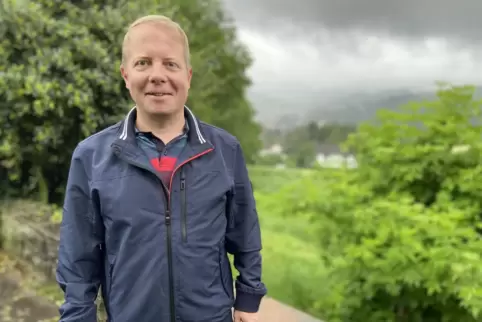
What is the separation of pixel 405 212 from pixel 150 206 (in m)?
1.63

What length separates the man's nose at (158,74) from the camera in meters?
1.31

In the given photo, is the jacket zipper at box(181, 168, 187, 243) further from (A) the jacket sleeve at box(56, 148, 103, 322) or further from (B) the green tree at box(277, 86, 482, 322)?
(B) the green tree at box(277, 86, 482, 322)

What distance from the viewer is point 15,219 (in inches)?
149

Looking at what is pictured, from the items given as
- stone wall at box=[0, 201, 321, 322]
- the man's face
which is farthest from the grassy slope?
the man's face

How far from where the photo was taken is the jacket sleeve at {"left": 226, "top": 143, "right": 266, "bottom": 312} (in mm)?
1474

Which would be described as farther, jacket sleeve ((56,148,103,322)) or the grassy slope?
the grassy slope

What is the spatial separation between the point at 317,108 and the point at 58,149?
8.45ft

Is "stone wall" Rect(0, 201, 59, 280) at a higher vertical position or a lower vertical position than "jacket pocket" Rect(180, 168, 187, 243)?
lower

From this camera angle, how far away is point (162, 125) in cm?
139

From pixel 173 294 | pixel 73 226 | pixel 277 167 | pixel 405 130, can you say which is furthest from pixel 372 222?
pixel 277 167

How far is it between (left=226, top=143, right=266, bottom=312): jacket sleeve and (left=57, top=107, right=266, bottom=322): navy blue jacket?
2.4 inches

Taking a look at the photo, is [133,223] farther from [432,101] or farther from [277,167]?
[277,167]

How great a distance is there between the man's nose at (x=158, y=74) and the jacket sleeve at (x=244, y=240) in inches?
12.9

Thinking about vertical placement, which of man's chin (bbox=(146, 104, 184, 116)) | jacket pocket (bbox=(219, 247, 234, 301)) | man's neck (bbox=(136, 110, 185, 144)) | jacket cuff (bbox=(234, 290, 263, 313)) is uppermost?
man's chin (bbox=(146, 104, 184, 116))
